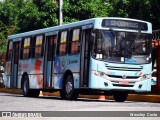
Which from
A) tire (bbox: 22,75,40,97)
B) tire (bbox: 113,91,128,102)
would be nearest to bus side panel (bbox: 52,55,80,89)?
tire (bbox: 113,91,128,102)

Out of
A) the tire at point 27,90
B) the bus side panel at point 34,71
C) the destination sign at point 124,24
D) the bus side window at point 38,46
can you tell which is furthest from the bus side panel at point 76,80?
the tire at point 27,90

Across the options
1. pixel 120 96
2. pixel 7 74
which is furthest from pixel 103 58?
pixel 7 74

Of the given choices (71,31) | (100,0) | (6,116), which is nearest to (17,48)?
(71,31)

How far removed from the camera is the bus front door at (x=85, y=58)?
67.4 ft

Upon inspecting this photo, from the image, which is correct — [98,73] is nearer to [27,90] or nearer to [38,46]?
[38,46]

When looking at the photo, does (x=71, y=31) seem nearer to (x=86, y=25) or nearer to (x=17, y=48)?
(x=86, y=25)

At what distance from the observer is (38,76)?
25016 mm

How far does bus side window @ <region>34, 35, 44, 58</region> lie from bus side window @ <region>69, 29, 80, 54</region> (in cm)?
312

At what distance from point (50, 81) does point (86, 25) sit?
12.3ft

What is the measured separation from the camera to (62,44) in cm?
2273

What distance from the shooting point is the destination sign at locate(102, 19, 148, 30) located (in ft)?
67.7

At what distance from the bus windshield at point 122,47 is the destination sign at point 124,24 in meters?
0.23

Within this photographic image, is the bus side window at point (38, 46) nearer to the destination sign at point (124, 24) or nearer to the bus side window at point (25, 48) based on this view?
the bus side window at point (25, 48)

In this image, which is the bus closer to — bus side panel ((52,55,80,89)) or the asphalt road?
bus side panel ((52,55,80,89))
